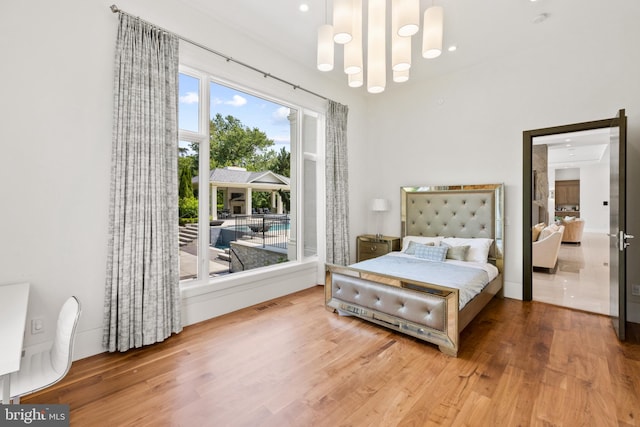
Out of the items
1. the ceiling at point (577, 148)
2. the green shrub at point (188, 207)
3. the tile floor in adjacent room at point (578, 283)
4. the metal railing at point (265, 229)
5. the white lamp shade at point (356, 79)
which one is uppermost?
the ceiling at point (577, 148)

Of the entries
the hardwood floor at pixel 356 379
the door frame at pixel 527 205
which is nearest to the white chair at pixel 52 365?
the hardwood floor at pixel 356 379

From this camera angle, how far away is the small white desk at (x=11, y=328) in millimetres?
1092

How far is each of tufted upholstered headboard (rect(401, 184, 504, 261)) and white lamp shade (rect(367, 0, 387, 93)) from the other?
227cm

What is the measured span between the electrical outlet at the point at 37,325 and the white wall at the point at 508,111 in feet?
13.1

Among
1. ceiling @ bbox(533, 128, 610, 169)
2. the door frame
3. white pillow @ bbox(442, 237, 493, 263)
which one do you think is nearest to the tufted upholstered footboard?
white pillow @ bbox(442, 237, 493, 263)

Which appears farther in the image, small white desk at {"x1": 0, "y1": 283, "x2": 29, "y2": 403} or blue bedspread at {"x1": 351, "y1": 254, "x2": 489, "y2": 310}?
blue bedspread at {"x1": 351, "y1": 254, "x2": 489, "y2": 310}

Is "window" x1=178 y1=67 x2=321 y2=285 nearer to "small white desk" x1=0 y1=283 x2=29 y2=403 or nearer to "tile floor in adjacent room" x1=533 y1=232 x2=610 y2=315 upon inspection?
"small white desk" x1=0 y1=283 x2=29 y2=403

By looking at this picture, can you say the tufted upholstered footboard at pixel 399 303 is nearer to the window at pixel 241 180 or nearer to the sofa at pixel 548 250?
the window at pixel 241 180

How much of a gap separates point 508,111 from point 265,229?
3.76 metres

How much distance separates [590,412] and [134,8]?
15.3 feet

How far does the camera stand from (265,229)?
4.10 m

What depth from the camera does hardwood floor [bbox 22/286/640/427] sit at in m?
1.73

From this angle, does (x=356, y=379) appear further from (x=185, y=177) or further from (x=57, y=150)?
(x=57, y=150)

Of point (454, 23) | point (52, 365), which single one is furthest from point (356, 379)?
point (454, 23)
